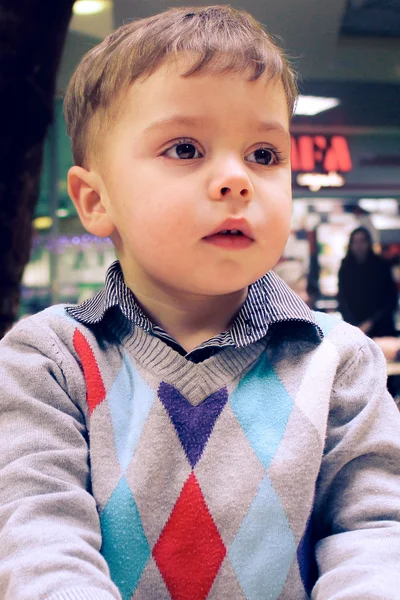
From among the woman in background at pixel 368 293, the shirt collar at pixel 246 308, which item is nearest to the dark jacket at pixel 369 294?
the woman in background at pixel 368 293

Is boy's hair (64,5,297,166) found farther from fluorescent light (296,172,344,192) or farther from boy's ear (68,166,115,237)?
fluorescent light (296,172,344,192)

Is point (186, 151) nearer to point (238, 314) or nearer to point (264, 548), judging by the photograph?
point (238, 314)

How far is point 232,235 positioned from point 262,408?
0.54 feet

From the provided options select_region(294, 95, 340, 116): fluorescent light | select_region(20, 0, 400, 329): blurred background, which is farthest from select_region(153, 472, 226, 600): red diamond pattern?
select_region(294, 95, 340, 116): fluorescent light

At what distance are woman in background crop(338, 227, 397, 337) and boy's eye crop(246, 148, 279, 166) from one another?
1061 mm

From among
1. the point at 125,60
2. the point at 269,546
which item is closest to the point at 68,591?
the point at 269,546

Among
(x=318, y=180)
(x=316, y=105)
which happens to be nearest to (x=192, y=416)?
(x=316, y=105)

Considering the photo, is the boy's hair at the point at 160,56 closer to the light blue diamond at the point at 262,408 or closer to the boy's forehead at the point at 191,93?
the boy's forehead at the point at 191,93

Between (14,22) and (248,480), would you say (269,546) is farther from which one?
(14,22)

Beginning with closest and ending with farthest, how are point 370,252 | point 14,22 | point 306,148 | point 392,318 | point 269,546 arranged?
point 269,546 → point 14,22 → point 392,318 → point 370,252 → point 306,148

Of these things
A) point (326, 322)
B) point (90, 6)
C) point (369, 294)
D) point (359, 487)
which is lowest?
point (369, 294)

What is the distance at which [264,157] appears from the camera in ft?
Answer: 2.25

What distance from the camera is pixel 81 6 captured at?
4.06ft

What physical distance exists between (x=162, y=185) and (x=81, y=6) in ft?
2.45
